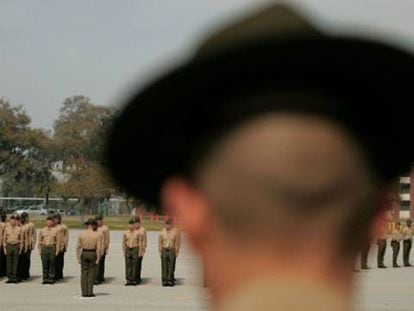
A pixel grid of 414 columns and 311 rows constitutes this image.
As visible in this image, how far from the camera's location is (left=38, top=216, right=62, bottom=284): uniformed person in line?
20.2m

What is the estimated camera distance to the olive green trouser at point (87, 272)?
685 inches

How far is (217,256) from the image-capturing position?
103 cm

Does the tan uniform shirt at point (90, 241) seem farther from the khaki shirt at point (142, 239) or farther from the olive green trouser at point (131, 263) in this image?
the khaki shirt at point (142, 239)

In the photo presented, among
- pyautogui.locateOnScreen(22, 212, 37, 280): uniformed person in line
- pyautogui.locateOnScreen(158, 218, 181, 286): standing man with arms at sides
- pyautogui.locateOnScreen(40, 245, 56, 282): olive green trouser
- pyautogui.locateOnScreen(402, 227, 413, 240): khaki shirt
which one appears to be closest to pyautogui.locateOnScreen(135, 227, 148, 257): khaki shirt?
pyautogui.locateOnScreen(158, 218, 181, 286): standing man with arms at sides

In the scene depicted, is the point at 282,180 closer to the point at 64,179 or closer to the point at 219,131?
the point at 219,131

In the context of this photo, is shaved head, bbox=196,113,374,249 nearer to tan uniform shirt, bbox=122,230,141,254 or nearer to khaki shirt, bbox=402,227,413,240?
tan uniform shirt, bbox=122,230,141,254

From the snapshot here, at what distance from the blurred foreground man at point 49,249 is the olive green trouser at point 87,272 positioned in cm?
271

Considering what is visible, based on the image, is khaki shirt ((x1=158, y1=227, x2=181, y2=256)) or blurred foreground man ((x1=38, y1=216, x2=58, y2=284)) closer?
blurred foreground man ((x1=38, y1=216, x2=58, y2=284))

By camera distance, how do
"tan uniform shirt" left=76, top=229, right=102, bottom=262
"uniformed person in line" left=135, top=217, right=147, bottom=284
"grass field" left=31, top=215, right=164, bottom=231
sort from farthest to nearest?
"grass field" left=31, top=215, right=164, bottom=231 → "uniformed person in line" left=135, top=217, right=147, bottom=284 → "tan uniform shirt" left=76, top=229, right=102, bottom=262

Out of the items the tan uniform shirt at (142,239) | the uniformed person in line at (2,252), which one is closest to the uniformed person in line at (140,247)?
the tan uniform shirt at (142,239)

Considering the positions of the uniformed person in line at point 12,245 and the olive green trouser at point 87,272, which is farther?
the uniformed person in line at point 12,245

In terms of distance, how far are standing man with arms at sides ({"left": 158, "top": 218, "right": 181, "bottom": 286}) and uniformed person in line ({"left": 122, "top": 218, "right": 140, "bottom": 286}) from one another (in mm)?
646

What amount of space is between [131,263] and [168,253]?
38.7 inches

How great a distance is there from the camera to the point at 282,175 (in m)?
0.98
